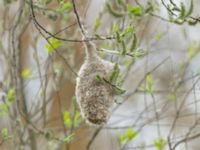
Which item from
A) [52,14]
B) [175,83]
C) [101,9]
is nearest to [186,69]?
[175,83]

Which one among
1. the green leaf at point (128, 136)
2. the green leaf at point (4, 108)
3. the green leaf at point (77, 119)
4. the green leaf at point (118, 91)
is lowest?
the green leaf at point (128, 136)

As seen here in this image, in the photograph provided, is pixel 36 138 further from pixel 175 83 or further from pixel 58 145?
pixel 175 83

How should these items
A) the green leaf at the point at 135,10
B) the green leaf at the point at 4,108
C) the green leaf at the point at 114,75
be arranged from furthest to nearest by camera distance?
1. the green leaf at the point at 4,108
2. the green leaf at the point at 135,10
3. the green leaf at the point at 114,75

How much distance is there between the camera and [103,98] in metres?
1.76

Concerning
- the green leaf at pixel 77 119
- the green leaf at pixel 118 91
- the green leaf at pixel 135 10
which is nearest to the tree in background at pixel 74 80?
the green leaf at pixel 77 119

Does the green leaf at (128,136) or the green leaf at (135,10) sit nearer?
the green leaf at (135,10)

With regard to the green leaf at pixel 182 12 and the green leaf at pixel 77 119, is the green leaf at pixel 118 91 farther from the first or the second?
the green leaf at pixel 77 119

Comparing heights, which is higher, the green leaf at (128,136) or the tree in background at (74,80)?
the tree in background at (74,80)

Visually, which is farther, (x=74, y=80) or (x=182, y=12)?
(x=74, y=80)

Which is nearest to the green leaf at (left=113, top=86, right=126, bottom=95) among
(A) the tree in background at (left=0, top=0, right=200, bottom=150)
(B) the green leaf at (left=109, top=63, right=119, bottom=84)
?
(B) the green leaf at (left=109, top=63, right=119, bottom=84)

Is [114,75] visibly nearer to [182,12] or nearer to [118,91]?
[118,91]

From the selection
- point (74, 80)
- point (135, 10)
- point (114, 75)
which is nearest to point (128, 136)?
point (74, 80)

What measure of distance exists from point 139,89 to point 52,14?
102cm

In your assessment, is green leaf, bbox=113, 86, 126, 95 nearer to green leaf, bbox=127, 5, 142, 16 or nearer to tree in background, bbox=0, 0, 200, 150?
green leaf, bbox=127, 5, 142, 16
